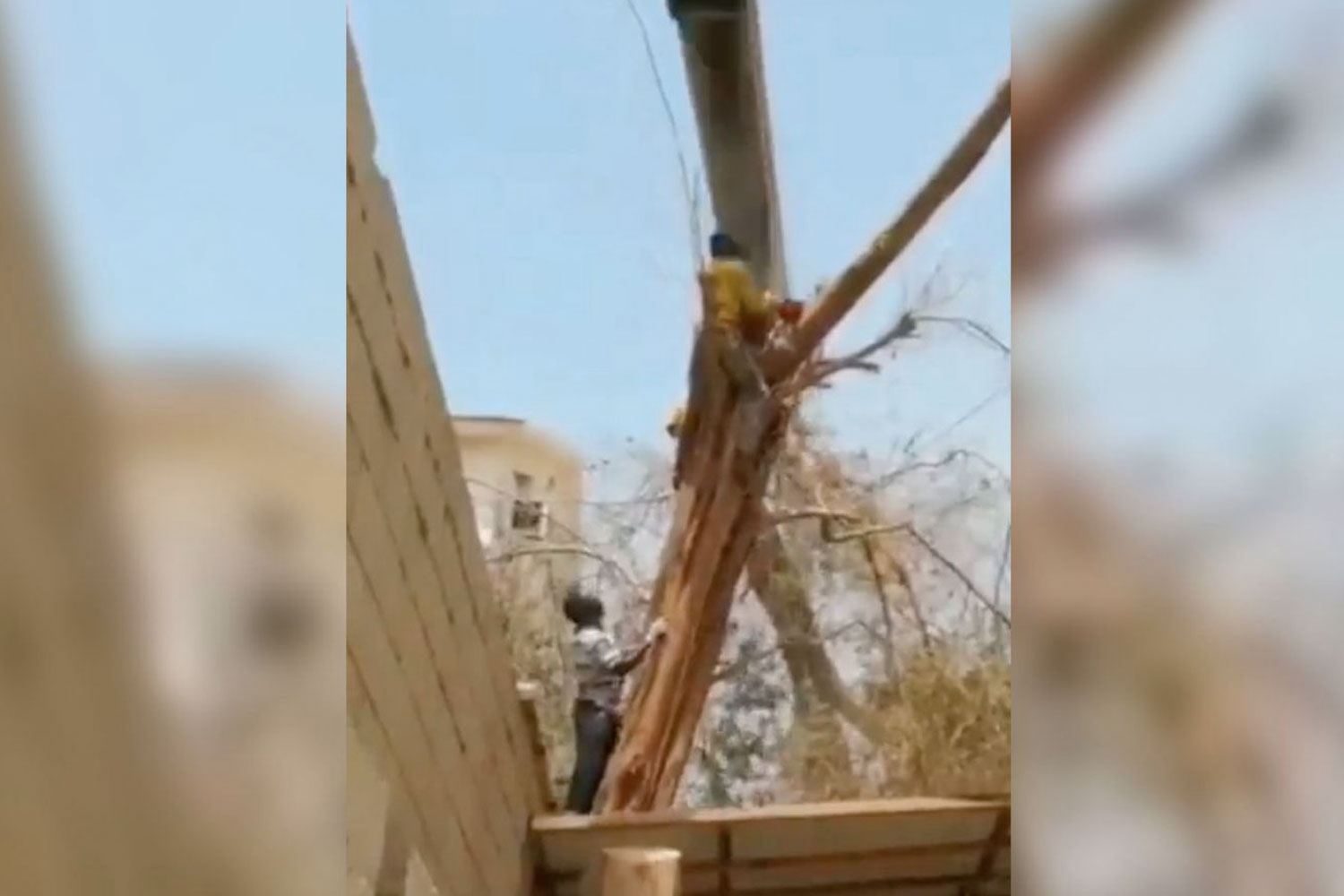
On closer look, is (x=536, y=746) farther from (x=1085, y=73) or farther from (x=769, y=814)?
(x=1085, y=73)

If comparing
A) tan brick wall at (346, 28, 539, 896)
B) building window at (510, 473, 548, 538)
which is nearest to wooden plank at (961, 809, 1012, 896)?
tan brick wall at (346, 28, 539, 896)

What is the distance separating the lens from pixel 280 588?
37 cm

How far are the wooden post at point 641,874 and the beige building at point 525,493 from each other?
3.14ft

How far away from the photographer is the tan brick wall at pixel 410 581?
78 centimetres

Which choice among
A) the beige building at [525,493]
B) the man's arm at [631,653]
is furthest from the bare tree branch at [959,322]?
the beige building at [525,493]

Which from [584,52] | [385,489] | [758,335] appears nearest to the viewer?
[385,489]

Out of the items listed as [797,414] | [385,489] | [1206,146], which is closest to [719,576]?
[797,414]

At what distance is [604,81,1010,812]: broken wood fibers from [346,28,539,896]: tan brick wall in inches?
15.2

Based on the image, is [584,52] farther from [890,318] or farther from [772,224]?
[890,318]

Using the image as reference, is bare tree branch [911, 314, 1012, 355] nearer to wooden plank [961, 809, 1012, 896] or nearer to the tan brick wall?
wooden plank [961, 809, 1012, 896]

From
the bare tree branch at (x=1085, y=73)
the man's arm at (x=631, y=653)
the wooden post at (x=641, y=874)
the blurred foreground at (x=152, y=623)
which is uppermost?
the man's arm at (x=631, y=653)

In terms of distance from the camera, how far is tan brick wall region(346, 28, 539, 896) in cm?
78

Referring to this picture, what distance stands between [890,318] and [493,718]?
71 centimetres

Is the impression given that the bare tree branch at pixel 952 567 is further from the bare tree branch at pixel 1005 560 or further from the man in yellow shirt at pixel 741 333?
the man in yellow shirt at pixel 741 333
